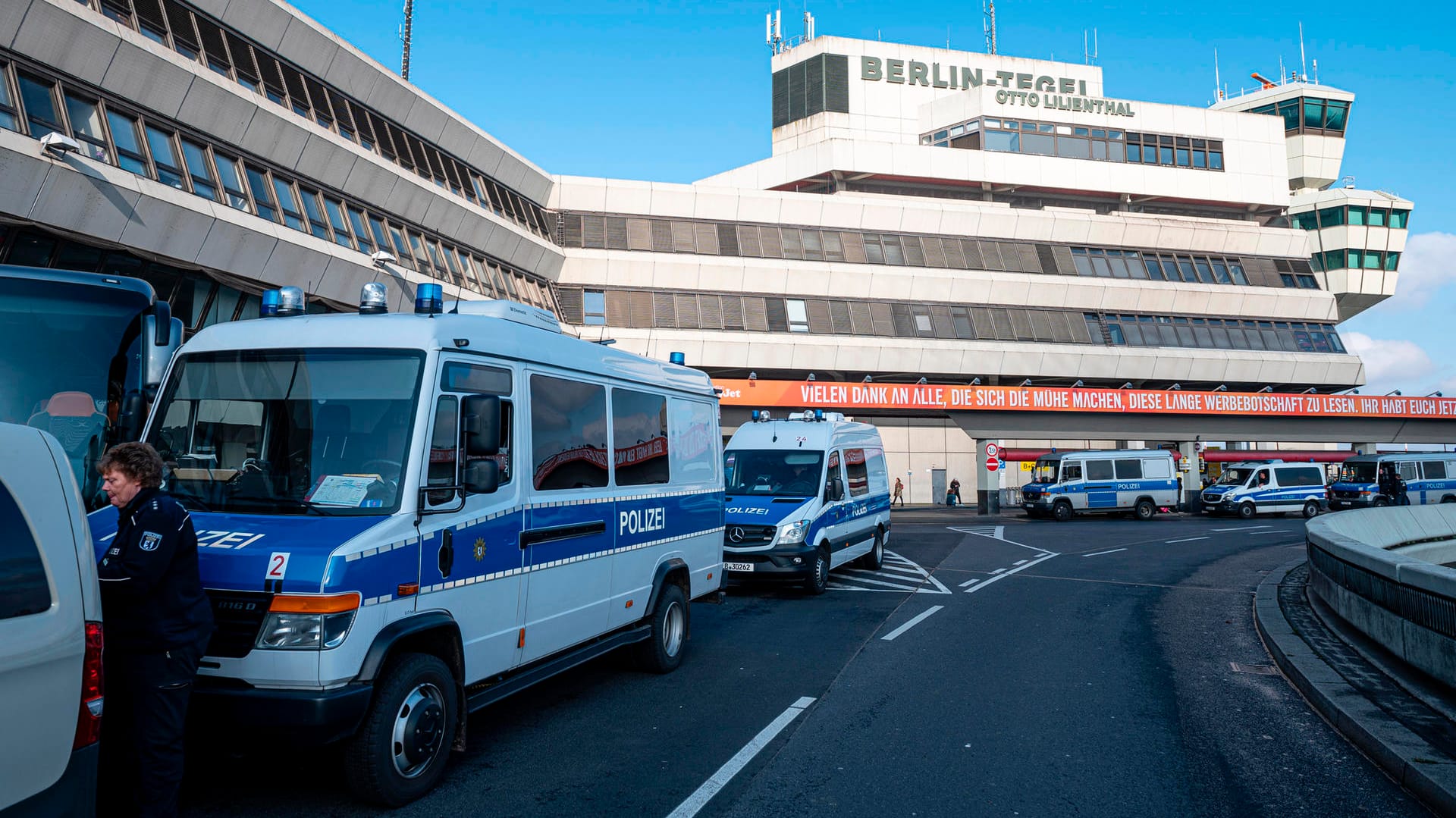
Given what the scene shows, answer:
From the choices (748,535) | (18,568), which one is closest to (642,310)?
(748,535)

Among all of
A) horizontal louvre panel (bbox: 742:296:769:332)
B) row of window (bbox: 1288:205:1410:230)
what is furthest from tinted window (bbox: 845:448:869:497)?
row of window (bbox: 1288:205:1410:230)

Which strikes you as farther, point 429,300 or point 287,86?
point 287,86

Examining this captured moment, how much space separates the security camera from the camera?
47.9ft

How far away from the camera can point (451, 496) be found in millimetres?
5453

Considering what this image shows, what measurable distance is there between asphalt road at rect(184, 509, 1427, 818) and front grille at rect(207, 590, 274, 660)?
0.56 meters

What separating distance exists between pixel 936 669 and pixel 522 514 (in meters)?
4.42

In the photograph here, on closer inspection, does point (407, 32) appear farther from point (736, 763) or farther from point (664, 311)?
point (736, 763)

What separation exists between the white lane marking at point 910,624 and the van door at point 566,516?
4048 millimetres

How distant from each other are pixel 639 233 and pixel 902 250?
38.8ft

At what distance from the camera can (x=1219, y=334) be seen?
45594mm

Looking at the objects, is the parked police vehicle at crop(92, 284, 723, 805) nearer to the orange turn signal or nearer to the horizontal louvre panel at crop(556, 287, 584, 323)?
the orange turn signal

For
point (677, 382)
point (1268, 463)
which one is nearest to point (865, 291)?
point (1268, 463)

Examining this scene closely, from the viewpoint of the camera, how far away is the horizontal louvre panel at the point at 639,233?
129ft

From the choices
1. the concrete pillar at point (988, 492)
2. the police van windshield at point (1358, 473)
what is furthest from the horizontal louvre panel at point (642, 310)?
the police van windshield at point (1358, 473)
